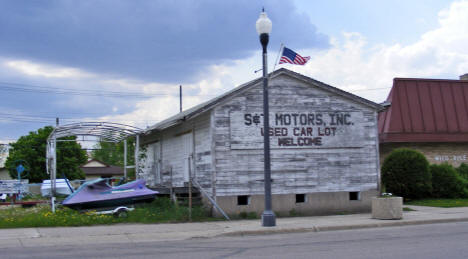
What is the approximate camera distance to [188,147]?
20.2 m


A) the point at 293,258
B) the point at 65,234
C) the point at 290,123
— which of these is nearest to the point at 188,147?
the point at 290,123

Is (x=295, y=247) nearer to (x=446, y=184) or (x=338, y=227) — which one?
(x=338, y=227)

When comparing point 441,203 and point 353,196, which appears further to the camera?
point 441,203

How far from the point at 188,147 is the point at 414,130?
40.6 ft

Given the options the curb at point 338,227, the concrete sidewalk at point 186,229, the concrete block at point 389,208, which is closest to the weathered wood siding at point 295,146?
→ the concrete sidewalk at point 186,229

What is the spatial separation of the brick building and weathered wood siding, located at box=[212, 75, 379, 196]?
6773 millimetres

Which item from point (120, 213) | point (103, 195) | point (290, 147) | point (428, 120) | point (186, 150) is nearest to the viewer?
point (120, 213)

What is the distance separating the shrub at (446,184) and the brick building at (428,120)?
2518 millimetres

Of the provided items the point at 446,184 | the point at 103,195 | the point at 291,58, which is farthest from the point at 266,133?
the point at 446,184

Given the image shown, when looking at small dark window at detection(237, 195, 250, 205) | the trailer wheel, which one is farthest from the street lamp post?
the trailer wheel

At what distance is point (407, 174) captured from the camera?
22.1m

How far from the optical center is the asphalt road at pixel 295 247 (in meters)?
9.74

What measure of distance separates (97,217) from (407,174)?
44.6ft

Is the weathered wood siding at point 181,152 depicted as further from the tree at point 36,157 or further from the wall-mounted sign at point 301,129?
the tree at point 36,157
